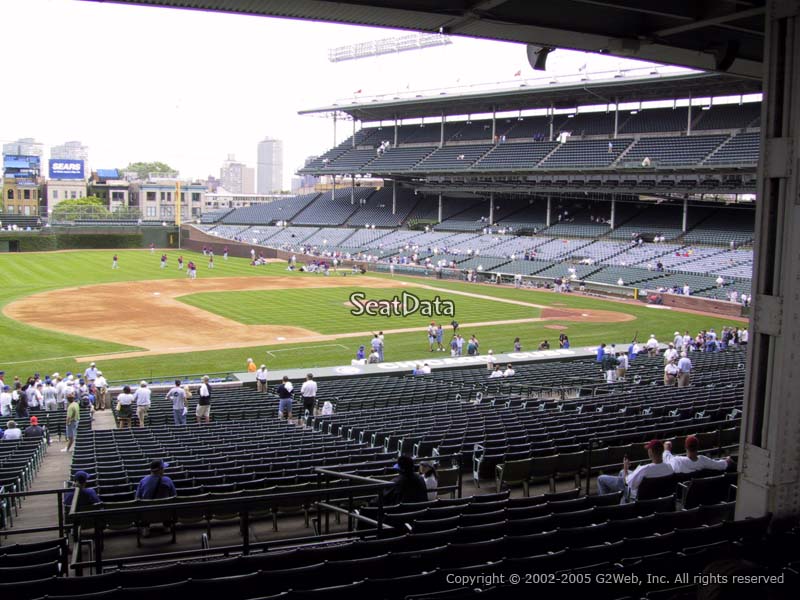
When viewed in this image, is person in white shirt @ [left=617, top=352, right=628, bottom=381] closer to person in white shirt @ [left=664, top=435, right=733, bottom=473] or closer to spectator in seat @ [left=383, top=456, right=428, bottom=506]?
person in white shirt @ [left=664, top=435, right=733, bottom=473]

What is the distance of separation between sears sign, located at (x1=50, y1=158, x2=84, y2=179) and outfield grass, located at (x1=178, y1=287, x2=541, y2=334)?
286 feet

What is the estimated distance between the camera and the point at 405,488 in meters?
8.37

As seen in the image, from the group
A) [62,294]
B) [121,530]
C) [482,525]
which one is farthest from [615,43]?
[62,294]

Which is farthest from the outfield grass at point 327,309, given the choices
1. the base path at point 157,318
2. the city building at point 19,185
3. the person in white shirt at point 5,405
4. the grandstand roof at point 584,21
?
the city building at point 19,185

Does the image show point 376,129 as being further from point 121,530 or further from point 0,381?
point 121,530

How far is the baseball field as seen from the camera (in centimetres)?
3183

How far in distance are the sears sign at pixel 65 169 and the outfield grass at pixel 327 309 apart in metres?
87.2

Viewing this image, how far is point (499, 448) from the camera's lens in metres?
12.0

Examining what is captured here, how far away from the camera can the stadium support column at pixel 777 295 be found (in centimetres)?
777

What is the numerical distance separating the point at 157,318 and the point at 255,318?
5.21 metres

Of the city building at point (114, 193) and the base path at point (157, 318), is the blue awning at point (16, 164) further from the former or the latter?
the base path at point (157, 318)

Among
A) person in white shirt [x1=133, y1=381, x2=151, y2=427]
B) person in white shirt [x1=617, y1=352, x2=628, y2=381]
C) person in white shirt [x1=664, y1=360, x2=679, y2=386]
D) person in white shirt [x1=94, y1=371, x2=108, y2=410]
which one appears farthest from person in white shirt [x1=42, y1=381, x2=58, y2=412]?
person in white shirt [x1=664, y1=360, x2=679, y2=386]

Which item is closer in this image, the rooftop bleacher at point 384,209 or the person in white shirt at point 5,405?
the person in white shirt at point 5,405

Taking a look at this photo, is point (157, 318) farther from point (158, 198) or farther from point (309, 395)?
point (158, 198)
